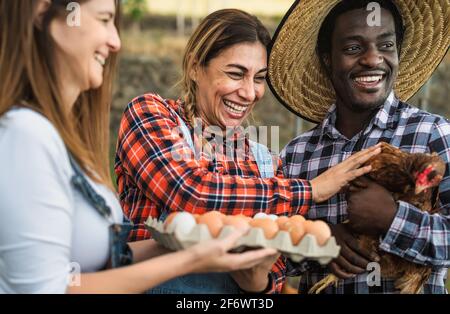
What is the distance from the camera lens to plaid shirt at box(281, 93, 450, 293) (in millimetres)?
2043

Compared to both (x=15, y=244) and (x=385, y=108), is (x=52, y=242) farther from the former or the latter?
(x=385, y=108)

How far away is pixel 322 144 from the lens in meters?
2.59

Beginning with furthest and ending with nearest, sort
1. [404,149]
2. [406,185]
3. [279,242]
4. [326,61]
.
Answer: [326,61]
[404,149]
[406,185]
[279,242]

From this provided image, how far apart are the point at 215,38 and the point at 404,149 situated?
80 cm

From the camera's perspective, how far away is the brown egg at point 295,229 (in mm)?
1729

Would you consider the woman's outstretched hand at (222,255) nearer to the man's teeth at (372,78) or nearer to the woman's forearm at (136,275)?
the woman's forearm at (136,275)

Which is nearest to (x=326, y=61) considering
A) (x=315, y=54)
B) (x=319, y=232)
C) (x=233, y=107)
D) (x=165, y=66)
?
(x=315, y=54)

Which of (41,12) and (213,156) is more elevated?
(41,12)

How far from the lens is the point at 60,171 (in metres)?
1.52

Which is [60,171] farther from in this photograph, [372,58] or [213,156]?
[372,58]

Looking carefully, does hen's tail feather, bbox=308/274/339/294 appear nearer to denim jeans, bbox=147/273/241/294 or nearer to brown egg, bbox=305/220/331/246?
denim jeans, bbox=147/273/241/294

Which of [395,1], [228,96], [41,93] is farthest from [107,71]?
[395,1]

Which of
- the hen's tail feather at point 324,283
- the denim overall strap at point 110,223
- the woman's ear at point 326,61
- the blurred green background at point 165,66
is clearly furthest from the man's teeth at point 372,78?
the blurred green background at point 165,66

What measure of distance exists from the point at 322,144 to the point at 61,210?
1.35 metres
